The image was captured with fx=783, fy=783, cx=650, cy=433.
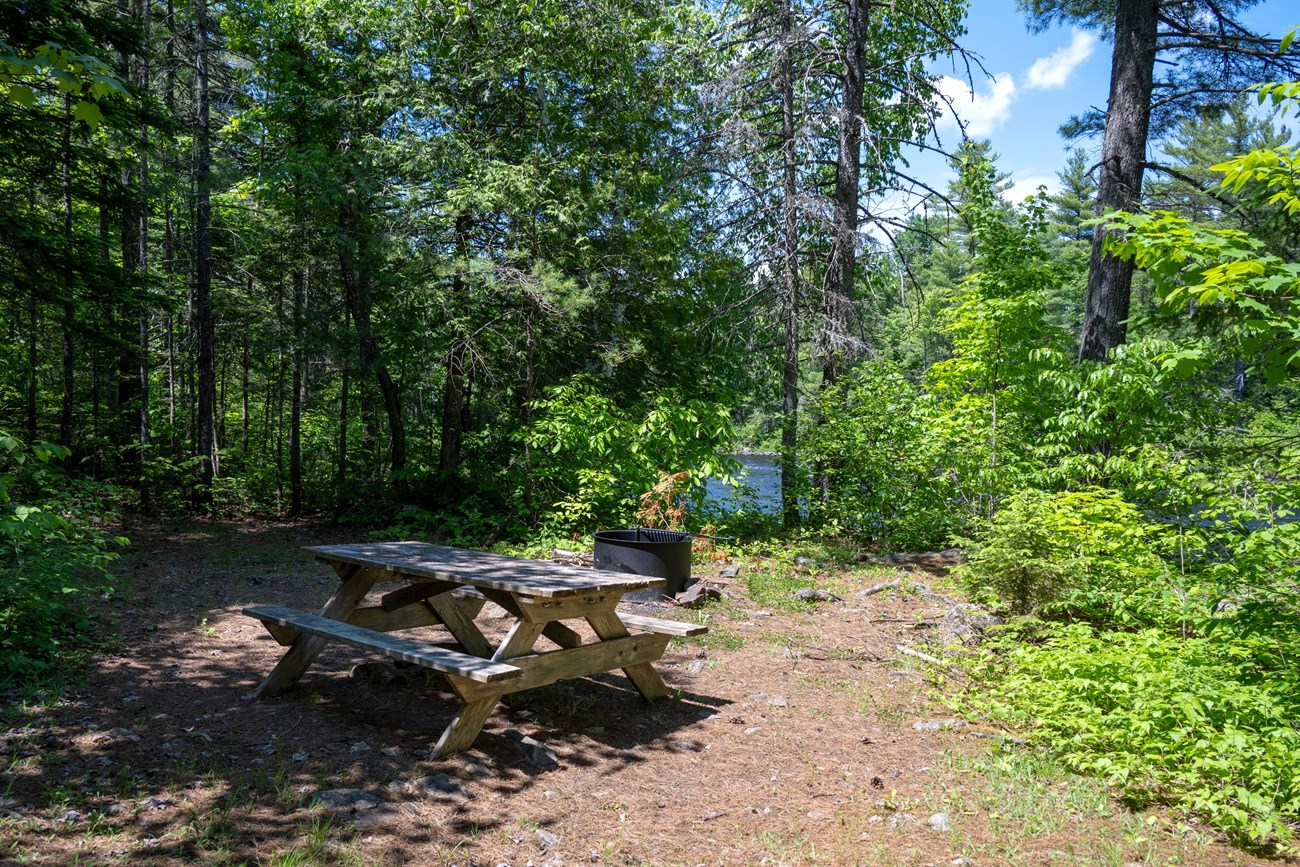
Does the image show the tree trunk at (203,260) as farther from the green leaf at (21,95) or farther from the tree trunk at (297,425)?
the green leaf at (21,95)

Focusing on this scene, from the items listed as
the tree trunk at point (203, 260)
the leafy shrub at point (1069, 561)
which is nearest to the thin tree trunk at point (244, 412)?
the tree trunk at point (203, 260)

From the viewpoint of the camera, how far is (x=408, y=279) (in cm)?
1056

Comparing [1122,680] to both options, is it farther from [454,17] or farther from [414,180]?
[454,17]

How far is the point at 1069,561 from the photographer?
5660 millimetres

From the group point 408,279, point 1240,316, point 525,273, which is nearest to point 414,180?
point 408,279

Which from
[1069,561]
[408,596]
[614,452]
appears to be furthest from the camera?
[614,452]

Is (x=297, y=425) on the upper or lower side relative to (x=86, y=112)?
lower

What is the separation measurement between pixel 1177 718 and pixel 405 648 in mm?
3744

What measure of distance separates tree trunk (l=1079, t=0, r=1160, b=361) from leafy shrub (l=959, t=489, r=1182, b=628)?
Answer: 3.97 meters

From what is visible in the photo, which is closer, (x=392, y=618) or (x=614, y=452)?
(x=392, y=618)

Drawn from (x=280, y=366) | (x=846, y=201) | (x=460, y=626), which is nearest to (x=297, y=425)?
(x=280, y=366)

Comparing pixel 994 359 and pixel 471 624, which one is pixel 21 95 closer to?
pixel 471 624

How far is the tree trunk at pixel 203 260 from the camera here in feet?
36.5

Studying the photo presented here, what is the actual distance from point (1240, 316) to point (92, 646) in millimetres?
6984
